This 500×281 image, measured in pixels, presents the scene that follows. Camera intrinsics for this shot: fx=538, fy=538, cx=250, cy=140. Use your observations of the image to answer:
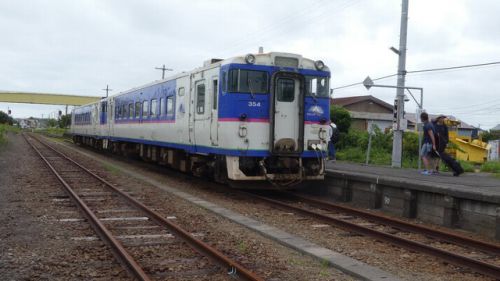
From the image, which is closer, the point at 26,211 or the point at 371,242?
the point at 371,242

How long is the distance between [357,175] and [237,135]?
9.15ft

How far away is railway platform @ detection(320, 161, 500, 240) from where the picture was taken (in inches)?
333

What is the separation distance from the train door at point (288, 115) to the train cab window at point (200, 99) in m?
2.01

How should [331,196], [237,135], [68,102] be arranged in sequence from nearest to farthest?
[237,135], [331,196], [68,102]

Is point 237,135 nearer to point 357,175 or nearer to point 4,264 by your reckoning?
point 357,175

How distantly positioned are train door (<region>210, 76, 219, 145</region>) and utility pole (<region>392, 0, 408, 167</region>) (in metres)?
6.87

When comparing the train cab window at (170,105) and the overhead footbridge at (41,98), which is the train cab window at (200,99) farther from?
the overhead footbridge at (41,98)

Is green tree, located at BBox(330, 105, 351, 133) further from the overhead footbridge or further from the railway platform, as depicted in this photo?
the overhead footbridge

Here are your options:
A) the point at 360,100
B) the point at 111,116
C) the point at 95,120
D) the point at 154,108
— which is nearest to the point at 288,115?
the point at 154,108

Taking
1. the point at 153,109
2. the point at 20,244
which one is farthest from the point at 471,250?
the point at 153,109

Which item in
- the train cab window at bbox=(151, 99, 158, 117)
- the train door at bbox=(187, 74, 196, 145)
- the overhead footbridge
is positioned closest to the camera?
the train door at bbox=(187, 74, 196, 145)

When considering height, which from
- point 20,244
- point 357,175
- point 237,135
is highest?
point 237,135

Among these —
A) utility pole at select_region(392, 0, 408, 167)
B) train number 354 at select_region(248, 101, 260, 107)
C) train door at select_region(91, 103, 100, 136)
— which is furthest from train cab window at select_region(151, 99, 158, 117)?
train door at select_region(91, 103, 100, 136)

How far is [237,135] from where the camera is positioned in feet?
37.1
